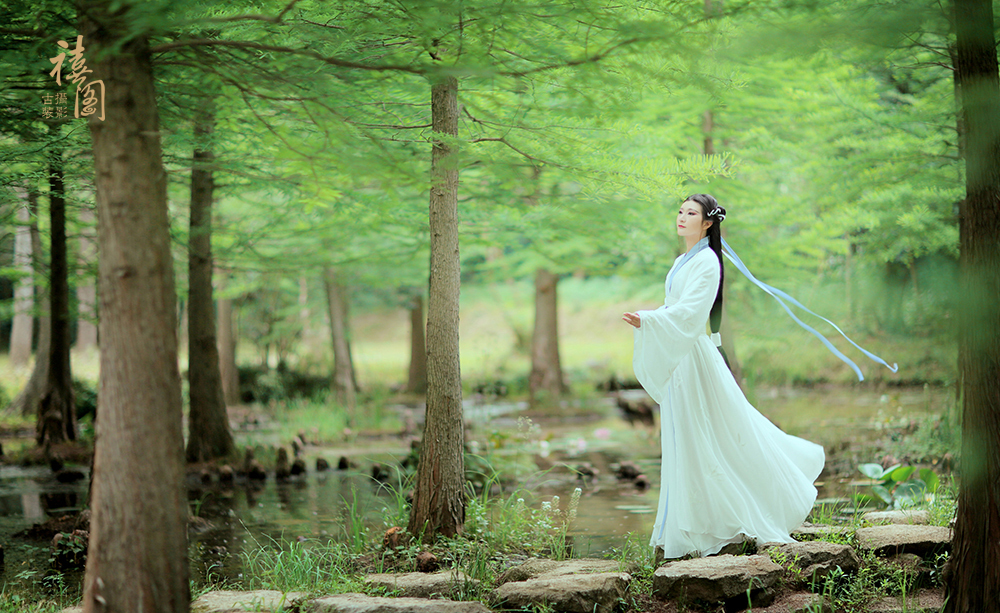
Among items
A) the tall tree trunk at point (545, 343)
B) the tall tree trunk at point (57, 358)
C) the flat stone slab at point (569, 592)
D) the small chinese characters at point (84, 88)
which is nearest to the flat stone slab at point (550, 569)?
the flat stone slab at point (569, 592)

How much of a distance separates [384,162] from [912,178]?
20.0 feet

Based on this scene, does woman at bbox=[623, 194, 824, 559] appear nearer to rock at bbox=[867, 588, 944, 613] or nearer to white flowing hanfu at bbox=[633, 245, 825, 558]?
white flowing hanfu at bbox=[633, 245, 825, 558]

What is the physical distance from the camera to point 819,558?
444cm

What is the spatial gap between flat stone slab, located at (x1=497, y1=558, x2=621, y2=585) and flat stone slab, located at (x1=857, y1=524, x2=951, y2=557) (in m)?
1.67

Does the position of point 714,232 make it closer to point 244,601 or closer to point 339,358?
point 244,601

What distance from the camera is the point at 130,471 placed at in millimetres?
3086

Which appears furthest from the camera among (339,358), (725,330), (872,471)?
(339,358)

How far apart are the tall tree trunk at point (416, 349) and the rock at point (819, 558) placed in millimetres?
14385

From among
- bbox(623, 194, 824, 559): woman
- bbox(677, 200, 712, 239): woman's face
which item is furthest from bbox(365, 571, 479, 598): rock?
bbox(677, 200, 712, 239): woman's face

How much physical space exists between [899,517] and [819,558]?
1569mm

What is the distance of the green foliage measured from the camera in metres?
6.41

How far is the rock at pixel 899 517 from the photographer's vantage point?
17.9ft

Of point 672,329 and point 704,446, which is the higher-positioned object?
point 672,329

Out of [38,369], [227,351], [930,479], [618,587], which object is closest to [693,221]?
[618,587]
